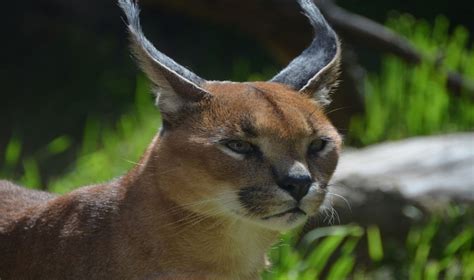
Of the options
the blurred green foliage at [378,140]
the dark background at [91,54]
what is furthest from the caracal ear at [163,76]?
the dark background at [91,54]

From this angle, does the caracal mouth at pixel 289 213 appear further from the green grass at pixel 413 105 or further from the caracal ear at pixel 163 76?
the green grass at pixel 413 105

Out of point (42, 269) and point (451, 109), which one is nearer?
point (42, 269)

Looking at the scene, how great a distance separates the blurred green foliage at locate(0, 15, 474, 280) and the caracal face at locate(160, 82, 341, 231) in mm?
1041

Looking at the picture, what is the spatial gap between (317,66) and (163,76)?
71 cm

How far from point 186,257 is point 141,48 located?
0.78 metres

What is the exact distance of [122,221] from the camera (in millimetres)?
4137

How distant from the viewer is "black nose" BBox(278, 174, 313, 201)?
3.83 m

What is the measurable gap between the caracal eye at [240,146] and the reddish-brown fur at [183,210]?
29 mm

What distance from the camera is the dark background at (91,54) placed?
1034 centimetres

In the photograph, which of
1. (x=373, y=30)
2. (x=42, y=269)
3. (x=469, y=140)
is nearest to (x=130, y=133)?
(x=373, y=30)

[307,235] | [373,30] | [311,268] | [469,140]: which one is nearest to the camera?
[311,268]

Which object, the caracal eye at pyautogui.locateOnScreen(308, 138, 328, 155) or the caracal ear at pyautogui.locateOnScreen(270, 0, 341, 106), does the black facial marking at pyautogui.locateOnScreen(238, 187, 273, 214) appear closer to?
the caracal eye at pyautogui.locateOnScreen(308, 138, 328, 155)

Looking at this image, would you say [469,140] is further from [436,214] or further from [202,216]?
[202,216]

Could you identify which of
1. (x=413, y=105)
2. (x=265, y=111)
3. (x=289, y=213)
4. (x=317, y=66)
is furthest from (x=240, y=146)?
(x=413, y=105)
